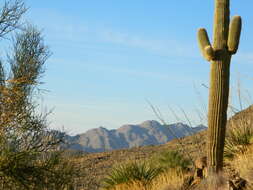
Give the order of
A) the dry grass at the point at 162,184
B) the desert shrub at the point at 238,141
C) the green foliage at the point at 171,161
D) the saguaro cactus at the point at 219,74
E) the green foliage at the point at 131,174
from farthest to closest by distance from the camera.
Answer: the green foliage at the point at 171,161, the green foliage at the point at 131,174, the desert shrub at the point at 238,141, the dry grass at the point at 162,184, the saguaro cactus at the point at 219,74

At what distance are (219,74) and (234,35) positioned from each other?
31.0 inches

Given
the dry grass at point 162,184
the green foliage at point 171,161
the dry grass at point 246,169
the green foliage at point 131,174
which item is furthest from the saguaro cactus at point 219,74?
the green foliage at point 171,161

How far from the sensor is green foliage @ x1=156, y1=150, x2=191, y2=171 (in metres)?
12.7

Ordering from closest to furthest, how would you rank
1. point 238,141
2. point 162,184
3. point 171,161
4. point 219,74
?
point 219,74 < point 162,184 < point 238,141 < point 171,161

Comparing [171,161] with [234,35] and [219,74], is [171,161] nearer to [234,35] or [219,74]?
[219,74]

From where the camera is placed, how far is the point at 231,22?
8.24m

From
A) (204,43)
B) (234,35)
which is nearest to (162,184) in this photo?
(204,43)

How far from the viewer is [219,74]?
7832 mm

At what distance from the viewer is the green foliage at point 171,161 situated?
1271cm

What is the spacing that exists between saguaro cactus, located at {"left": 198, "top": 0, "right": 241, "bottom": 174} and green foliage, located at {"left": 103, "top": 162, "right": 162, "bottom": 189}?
3.64 metres

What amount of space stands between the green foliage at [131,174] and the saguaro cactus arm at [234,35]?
14.5ft

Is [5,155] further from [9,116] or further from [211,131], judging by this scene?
[211,131]

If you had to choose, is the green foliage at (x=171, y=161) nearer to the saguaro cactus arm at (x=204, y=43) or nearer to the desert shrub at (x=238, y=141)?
the desert shrub at (x=238, y=141)

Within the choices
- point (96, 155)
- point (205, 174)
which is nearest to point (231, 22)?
point (205, 174)
